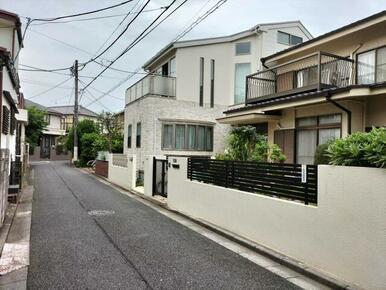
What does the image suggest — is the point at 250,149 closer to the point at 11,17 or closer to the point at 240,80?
the point at 240,80

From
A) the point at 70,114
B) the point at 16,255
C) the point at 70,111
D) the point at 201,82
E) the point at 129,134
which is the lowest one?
the point at 16,255

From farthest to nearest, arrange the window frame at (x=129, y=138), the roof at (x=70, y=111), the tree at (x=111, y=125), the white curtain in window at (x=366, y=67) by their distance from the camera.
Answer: the roof at (x=70, y=111) → the tree at (x=111, y=125) → the window frame at (x=129, y=138) → the white curtain in window at (x=366, y=67)

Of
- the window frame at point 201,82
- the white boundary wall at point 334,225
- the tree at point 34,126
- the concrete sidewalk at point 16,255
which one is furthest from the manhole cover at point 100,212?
the tree at point 34,126

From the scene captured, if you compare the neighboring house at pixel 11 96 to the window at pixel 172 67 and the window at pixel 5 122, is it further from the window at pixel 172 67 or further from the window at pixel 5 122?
the window at pixel 172 67

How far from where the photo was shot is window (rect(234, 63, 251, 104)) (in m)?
20.0

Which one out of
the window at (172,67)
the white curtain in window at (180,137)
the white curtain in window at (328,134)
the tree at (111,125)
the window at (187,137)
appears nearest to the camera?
the white curtain in window at (328,134)

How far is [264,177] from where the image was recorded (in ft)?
22.8

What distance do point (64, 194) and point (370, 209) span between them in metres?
12.0

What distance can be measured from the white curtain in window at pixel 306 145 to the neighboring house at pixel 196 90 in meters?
6.85

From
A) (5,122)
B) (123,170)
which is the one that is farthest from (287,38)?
(5,122)

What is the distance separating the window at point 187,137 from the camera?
18641 millimetres

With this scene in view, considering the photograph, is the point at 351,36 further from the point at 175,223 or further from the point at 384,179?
the point at 384,179

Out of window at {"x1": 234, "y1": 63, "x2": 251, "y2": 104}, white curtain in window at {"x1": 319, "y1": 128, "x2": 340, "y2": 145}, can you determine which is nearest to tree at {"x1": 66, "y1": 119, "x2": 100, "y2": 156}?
window at {"x1": 234, "y1": 63, "x2": 251, "y2": 104}

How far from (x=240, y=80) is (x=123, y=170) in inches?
315
